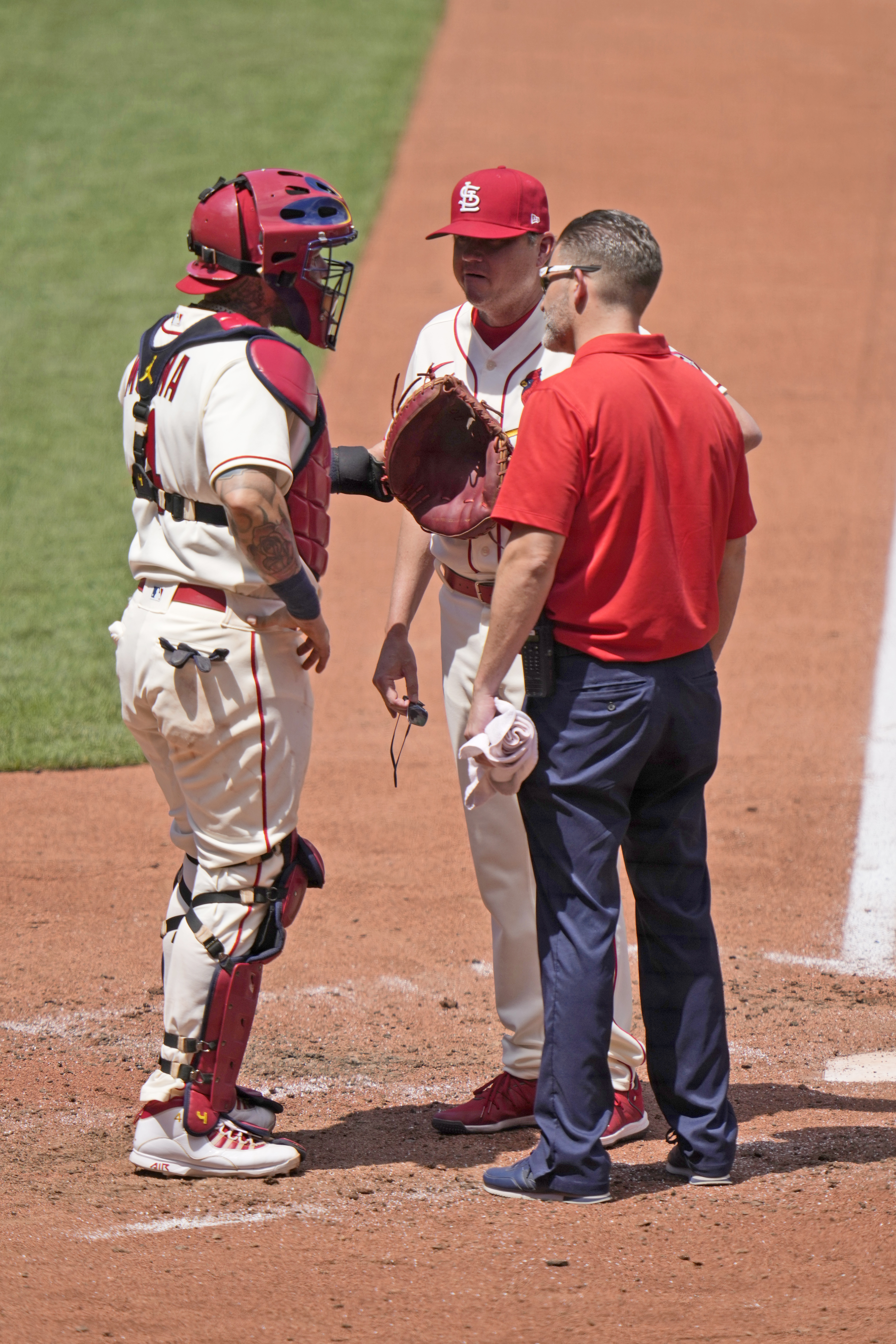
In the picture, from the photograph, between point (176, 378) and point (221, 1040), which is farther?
point (221, 1040)

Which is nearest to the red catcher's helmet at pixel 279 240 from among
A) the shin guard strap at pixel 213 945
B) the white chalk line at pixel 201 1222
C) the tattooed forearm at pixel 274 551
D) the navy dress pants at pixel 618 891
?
the tattooed forearm at pixel 274 551

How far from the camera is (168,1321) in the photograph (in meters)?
2.88

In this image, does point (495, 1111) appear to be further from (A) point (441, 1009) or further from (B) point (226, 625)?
(B) point (226, 625)

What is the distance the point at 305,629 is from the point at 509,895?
95cm

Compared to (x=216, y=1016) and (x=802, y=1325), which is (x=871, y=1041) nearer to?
(x=802, y=1325)

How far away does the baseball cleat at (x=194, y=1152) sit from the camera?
362 centimetres

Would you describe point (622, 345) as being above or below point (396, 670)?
above

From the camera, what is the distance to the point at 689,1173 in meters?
3.56

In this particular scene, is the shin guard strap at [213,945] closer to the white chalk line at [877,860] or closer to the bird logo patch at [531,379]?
the bird logo patch at [531,379]

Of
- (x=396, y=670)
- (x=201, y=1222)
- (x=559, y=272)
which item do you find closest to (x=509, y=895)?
(x=396, y=670)

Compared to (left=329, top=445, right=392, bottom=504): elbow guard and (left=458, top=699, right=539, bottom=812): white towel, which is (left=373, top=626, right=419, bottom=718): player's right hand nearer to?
(left=329, top=445, right=392, bottom=504): elbow guard

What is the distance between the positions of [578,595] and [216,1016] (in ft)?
4.39

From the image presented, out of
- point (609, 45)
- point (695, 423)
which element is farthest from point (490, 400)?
point (609, 45)

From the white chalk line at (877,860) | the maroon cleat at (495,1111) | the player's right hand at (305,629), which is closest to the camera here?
the player's right hand at (305,629)
